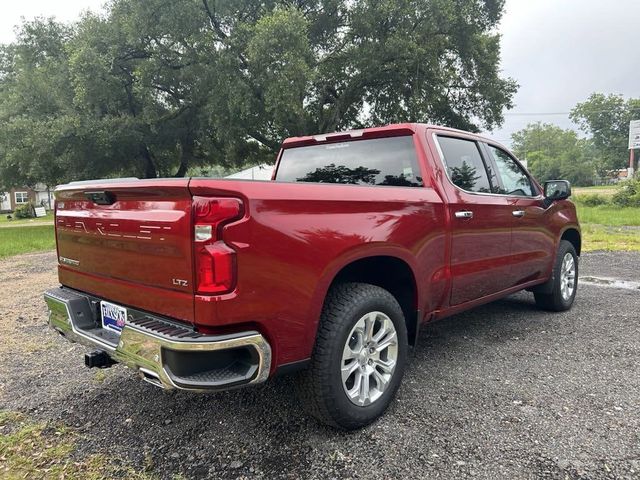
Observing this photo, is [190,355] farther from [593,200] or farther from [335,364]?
[593,200]

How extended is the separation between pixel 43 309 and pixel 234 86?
11.7 meters

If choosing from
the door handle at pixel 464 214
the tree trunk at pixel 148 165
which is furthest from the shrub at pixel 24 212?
the door handle at pixel 464 214

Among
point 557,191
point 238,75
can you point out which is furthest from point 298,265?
point 238,75

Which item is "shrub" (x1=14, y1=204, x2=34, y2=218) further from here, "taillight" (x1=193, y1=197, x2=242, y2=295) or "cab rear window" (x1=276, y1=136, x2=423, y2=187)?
"taillight" (x1=193, y1=197, x2=242, y2=295)

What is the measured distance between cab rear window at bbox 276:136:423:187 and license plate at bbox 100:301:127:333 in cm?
162

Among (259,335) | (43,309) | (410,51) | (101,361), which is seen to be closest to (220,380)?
(259,335)

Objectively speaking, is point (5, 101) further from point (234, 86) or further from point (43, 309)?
point (43, 309)

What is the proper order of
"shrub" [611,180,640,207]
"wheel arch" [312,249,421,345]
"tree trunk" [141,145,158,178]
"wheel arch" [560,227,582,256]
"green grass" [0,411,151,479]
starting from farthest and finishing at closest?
"tree trunk" [141,145,158,178] → "shrub" [611,180,640,207] → "wheel arch" [560,227,582,256] → "wheel arch" [312,249,421,345] → "green grass" [0,411,151,479]

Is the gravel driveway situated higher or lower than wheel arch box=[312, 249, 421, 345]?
lower

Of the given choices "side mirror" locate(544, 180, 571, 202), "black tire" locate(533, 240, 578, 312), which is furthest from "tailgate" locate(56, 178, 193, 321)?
"black tire" locate(533, 240, 578, 312)

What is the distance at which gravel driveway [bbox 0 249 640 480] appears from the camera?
2395mm

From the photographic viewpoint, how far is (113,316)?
264 centimetres

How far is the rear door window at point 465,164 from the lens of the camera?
3589 mm

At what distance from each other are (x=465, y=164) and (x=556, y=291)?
217 cm
